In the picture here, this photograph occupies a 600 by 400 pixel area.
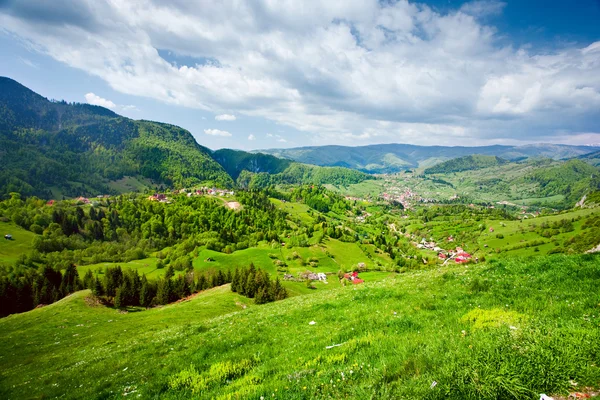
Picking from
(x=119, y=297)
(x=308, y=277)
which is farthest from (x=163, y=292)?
(x=308, y=277)

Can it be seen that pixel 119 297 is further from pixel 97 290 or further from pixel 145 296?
pixel 97 290

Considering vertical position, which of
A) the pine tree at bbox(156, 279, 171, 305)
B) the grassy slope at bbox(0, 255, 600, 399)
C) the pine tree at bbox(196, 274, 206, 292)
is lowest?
the pine tree at bbox(196, 274, 206, 292)

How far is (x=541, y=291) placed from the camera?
12406 millimetres

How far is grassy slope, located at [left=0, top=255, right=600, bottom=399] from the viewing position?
634 centimetres

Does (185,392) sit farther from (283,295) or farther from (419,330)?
(283,295)

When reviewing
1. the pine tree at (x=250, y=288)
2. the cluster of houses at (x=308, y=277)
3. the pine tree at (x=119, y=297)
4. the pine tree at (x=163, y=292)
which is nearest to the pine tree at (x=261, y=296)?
the pine tree at (x=250, y=288)

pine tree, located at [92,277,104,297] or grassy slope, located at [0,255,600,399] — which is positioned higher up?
grassy slope, located at [0,255,600,399]

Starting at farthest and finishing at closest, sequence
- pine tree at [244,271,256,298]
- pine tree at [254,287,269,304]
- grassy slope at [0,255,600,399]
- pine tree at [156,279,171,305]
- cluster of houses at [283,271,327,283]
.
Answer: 1. cluster of houses at [283,271,327,283]
2. pine tree at [156,279,171,305]
3. pine tree at [244,271,256,298]
4. pine tree at [254,287,269,304]
5. grassy slope at [0,255,600,399]

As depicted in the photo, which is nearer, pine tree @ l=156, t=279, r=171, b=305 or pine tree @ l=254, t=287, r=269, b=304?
Result: pine tree @ l=254, t=287, r=269, b=304

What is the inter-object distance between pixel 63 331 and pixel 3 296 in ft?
166

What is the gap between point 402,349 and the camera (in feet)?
28.8

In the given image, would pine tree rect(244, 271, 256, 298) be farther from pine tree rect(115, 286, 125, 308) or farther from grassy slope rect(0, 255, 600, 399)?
grassy slope rect(0, 255, 600, 399)

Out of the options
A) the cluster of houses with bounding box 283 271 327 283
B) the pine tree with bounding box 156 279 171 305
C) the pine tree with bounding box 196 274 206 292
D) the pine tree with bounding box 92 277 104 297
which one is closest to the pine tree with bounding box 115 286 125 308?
the pine tree with bounding box 92 277 104 297

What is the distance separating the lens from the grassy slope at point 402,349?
6.34m
